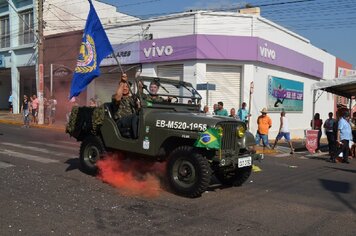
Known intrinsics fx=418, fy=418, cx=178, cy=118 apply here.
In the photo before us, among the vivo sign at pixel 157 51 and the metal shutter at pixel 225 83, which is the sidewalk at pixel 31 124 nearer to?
the vivo sign at pixel 157 51

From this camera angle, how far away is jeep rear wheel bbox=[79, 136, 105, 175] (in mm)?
8602

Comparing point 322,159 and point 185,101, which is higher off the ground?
point 185,101

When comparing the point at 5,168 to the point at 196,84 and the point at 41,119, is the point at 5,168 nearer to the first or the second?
the point at 196,84

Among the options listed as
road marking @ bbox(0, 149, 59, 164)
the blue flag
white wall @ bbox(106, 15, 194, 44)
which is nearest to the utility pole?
white wall @ bbox(106, 15, 194, 44)

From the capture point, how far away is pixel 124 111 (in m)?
8.43

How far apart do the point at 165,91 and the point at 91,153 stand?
2.10m

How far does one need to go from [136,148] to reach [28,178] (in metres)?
2.27

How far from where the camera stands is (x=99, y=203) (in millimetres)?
6457

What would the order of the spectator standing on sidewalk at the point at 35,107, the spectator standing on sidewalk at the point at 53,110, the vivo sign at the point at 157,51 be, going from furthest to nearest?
the spectator standing on sidewalk at the point at 35,107
the spectator standing on sidewalk at the point at 53,110
the vivo sign at the point at 157,51

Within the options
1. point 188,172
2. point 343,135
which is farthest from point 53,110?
point 188,172

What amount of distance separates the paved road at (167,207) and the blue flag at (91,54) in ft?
6.29

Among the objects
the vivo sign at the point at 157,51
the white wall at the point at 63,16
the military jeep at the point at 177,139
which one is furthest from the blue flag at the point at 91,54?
the white wall at the point at 63,16

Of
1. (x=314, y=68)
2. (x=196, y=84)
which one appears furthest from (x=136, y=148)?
(x=314, y=68)

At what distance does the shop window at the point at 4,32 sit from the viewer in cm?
3176
